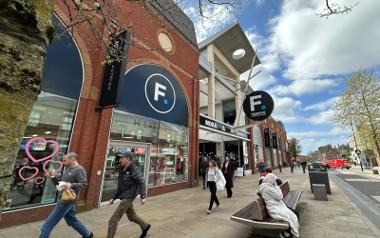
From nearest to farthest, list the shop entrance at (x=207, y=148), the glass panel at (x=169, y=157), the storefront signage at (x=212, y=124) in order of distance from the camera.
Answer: the glass panel at (x=169, y=157) < the storefront signage at (x=212, y=124) < the shop entrance at (x=207, y=148)

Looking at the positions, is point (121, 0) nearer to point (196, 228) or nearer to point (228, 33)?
point (196, 228)

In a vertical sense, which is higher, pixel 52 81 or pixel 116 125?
pixel 52 81

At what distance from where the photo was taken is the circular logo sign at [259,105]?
1356 centimetres

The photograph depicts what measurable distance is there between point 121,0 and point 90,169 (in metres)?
6.65

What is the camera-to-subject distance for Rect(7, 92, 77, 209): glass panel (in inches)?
208

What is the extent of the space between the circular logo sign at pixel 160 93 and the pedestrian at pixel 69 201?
5.40 m

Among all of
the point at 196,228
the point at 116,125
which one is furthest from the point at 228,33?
the point at 196,228

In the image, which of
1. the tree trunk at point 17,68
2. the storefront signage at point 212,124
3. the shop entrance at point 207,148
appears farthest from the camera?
the shop entrance at point 207,148

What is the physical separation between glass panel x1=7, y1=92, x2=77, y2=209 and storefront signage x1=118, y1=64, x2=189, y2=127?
5.93 ft

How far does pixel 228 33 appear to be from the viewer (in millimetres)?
19734

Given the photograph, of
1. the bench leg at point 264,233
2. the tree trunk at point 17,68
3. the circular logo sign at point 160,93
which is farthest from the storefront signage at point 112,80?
the tree trunk at point 17,68

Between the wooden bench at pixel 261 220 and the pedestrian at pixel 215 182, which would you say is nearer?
the wooden bench at pixel 261 220

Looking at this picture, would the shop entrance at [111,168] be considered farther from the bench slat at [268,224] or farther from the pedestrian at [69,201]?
the bench slat at [268,224]

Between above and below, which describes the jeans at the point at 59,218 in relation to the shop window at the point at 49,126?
below
